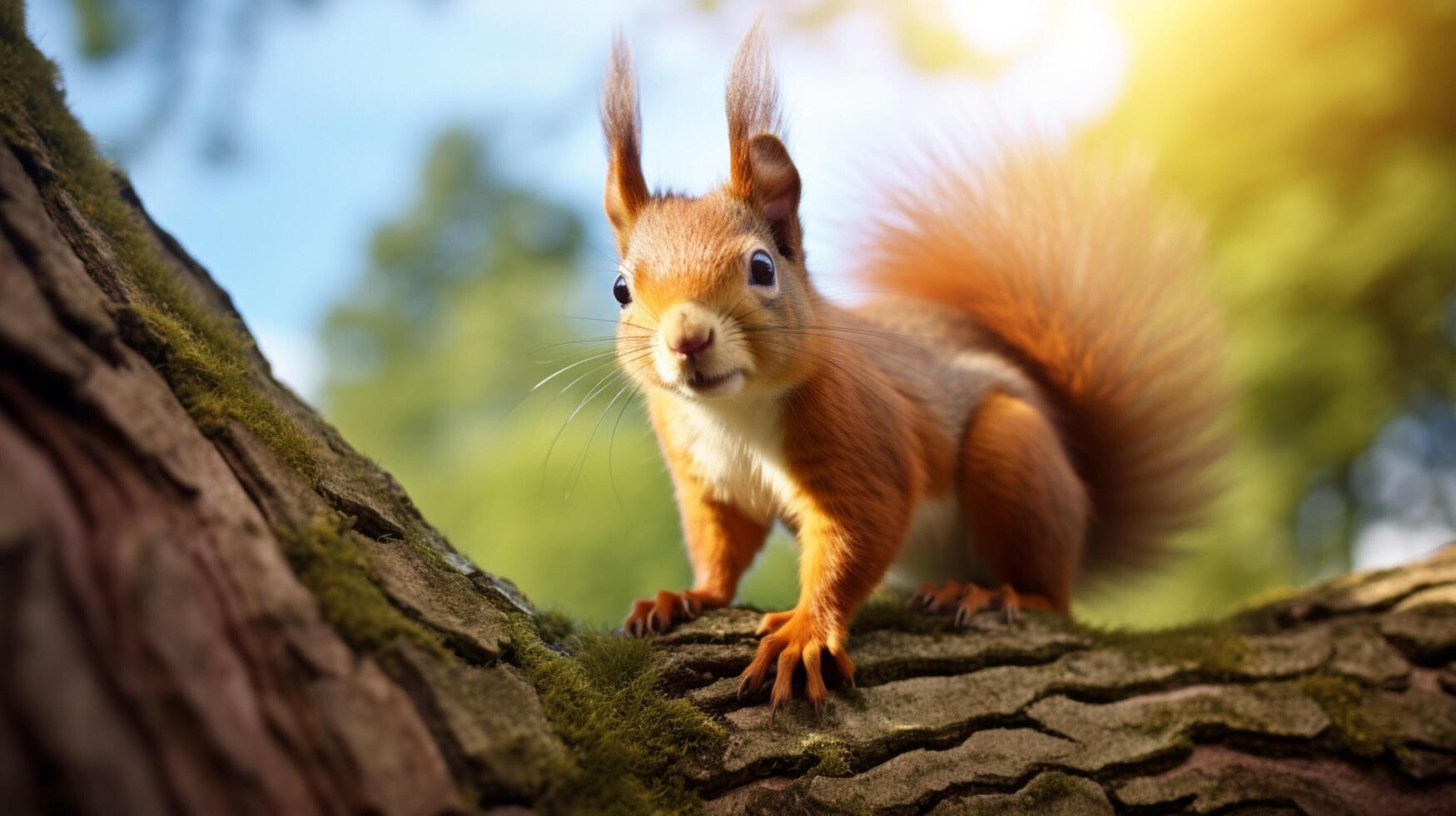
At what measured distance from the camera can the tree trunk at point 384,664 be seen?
2.61 feet

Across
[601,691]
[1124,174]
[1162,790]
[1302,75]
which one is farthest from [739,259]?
[1302,75]

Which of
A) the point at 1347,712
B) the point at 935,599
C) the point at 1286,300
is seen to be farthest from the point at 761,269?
the point at 1286,300

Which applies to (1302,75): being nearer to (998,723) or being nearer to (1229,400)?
(1229,400)

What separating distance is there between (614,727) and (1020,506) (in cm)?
116

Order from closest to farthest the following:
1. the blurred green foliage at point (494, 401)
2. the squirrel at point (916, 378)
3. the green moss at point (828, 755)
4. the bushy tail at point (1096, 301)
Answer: the green moss at point (828, 755) → the squirrel at point (916, 378) → the bushy tail at point (1096, 301) → the blurred green foliage at point (494, 401)

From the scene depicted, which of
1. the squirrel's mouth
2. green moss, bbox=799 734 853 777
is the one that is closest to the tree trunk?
green moss, bbox=799 734 853 777

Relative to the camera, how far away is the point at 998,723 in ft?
5.05

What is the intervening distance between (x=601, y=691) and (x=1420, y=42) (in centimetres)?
361

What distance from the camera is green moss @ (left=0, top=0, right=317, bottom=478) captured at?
1.19 metres

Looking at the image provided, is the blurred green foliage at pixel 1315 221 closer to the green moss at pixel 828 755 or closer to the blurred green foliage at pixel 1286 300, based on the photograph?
the blurred green foliage at pixel 1286 300

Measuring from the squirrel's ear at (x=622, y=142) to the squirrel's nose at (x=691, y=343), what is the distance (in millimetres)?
451

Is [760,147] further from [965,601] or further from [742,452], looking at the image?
[965,601]

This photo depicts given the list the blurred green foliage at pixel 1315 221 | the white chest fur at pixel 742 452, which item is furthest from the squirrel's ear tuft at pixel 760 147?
the blurred green foliage at pixel 1315 221

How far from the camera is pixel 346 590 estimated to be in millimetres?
1049
